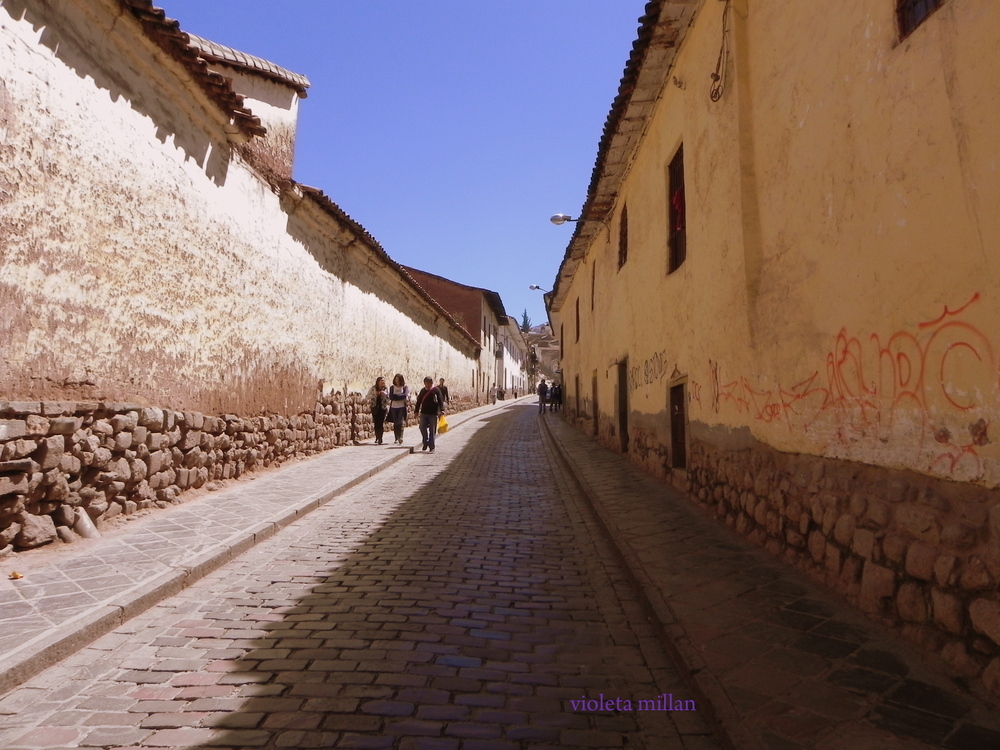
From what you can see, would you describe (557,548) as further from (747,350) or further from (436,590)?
(747,350)

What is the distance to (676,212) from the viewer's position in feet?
27.5

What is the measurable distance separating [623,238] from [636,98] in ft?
12.0

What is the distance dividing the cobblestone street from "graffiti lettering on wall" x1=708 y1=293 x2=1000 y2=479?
5.73ft

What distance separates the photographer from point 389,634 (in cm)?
356

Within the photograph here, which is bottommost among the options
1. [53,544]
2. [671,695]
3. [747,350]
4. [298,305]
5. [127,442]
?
[671,695]

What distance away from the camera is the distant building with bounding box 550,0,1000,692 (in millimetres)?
2854

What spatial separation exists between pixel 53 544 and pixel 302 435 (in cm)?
604

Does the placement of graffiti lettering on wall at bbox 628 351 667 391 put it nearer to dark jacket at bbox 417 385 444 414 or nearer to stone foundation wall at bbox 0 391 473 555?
dark jacket at bbox 417 385 444 414

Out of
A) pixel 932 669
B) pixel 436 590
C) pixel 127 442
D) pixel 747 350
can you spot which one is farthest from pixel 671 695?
pixel 127 442

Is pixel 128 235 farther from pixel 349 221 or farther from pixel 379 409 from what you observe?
pixel 379 409

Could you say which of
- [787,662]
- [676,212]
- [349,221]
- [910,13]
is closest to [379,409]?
[349,221]

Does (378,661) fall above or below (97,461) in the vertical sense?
below

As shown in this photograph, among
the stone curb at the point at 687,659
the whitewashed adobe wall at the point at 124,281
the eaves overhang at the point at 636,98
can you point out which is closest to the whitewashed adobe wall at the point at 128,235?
the whitewashed adobe wall at the point at 124,281

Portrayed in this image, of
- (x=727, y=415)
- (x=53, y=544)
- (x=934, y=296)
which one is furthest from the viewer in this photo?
(x=727, y=415)
